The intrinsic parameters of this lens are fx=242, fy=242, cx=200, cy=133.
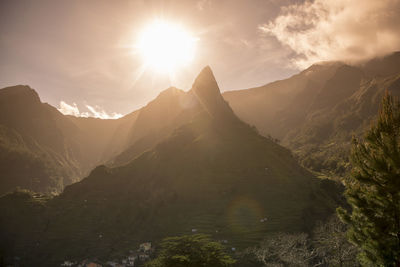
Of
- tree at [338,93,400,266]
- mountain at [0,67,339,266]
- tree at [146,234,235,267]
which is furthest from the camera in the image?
mountain at [0,67,339,266]

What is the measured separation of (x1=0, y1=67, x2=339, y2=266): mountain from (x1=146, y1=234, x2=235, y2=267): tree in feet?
240

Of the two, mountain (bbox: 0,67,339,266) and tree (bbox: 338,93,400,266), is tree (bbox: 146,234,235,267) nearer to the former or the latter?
tree (bbox: 338,93,400,266)

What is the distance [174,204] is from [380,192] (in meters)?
122

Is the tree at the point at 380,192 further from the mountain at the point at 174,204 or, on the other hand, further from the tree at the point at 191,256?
the mountain at the point at 174,204

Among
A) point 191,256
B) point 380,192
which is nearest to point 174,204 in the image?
point 191,256

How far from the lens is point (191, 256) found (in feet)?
82.4

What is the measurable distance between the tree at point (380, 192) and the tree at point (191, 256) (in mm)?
15505

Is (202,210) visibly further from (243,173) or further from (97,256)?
(97,256)

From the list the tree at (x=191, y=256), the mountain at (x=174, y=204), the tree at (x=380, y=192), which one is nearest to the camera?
the tree at (x=191, y=256)

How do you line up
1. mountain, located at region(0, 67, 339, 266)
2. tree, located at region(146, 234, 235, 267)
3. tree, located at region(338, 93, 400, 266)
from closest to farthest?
1. tree, located at region(146, 234, 235, 267)
2. tree, located at region(338, 93, 400, 266)
3. mountain, located at region(0, 67, 339, 266)

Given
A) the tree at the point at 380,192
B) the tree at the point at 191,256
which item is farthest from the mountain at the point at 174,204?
the tree at the point at 191,256

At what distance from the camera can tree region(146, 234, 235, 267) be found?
79.0ft

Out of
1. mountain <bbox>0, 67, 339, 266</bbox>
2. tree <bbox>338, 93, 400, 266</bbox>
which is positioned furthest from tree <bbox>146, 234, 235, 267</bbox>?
mountain <bbox>0, 67, 339, 266</bbox>

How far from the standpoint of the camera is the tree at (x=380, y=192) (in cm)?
2481
